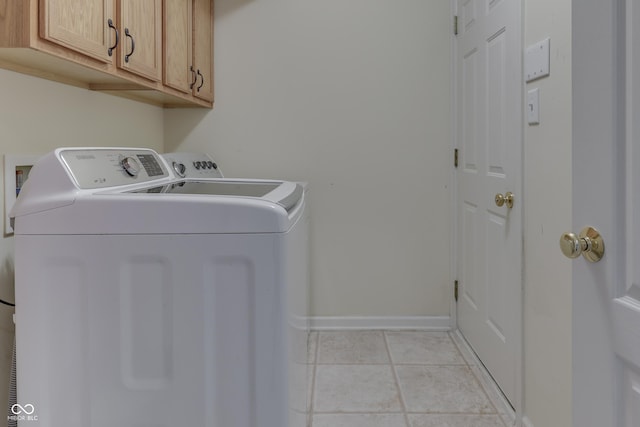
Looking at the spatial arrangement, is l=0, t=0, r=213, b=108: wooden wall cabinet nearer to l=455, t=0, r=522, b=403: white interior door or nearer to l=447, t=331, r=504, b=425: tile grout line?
l=455, t=0, r=522, b=403: white interior door

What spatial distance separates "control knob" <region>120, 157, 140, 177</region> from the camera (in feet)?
4.66

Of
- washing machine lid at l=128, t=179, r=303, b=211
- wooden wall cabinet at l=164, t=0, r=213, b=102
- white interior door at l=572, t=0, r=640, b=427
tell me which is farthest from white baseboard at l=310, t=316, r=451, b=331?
white interior door at l=572, t=0, r=640, b=427

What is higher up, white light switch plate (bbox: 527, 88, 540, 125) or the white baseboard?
white light switch plate (bbox: 527, 88, 540, 125)

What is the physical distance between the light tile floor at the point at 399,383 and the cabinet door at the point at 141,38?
4.81 ft

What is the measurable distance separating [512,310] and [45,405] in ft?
5.20

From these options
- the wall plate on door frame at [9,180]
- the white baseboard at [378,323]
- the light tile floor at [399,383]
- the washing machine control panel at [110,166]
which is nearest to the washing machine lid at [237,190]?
the washing machine control panel at [110,166]

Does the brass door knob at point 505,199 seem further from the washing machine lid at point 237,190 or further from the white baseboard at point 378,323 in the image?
the white baseboard at point 378,323

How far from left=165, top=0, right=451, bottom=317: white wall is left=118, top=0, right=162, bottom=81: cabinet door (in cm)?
97

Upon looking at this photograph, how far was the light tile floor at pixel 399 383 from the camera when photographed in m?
1.86

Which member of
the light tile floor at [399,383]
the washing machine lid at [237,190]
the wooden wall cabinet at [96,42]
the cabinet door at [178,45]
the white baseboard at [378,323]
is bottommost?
the light tile floor at [399,383]

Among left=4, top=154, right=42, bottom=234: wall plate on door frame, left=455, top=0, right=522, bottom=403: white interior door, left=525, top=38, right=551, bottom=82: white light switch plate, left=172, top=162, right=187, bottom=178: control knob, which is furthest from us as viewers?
left=172, top=162, right=187, bottom=178: control knob

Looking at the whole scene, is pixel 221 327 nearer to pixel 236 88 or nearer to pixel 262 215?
pixel 262 215

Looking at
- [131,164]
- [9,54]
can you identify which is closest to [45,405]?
[131,164]

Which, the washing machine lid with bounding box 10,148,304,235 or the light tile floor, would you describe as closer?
the washing machine lid with bounding box 10,148,304,235
